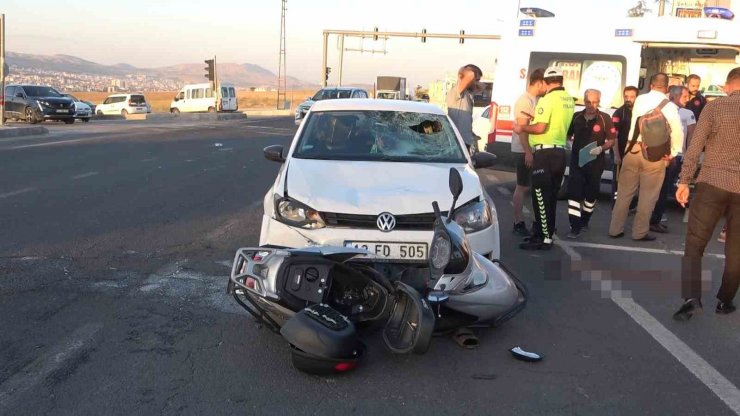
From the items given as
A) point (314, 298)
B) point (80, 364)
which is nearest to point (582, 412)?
point (314, 298)

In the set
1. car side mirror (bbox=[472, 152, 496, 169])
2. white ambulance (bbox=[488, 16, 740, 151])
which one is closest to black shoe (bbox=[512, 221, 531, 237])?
car side mirror (bbox=[472, 152, 496, 169])

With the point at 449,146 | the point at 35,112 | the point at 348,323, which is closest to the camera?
the point at 348,323

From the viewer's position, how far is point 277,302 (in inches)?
165

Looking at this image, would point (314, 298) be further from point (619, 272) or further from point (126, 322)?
point (619, 272)

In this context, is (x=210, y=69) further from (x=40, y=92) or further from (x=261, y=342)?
(x=261, y=342)

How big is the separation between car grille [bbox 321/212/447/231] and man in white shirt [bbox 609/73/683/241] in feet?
13.5

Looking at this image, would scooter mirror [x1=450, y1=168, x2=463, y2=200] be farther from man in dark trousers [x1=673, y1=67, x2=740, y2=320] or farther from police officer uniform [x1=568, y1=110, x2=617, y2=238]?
police officer uniform [x1=568, y1=110, x2=617, y2=238]

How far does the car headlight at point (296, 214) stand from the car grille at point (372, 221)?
0.06 metres

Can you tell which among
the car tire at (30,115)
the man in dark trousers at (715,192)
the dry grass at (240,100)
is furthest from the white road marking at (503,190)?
the dry grass at (240,100)

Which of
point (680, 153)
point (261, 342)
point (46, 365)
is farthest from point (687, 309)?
point (680, 153)

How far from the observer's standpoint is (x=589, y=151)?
8.09m

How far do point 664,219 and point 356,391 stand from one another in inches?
289

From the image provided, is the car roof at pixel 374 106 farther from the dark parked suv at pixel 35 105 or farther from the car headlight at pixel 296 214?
the dark parked suv at pixel 35 105

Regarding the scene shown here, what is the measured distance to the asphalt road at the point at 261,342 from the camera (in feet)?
12.2
